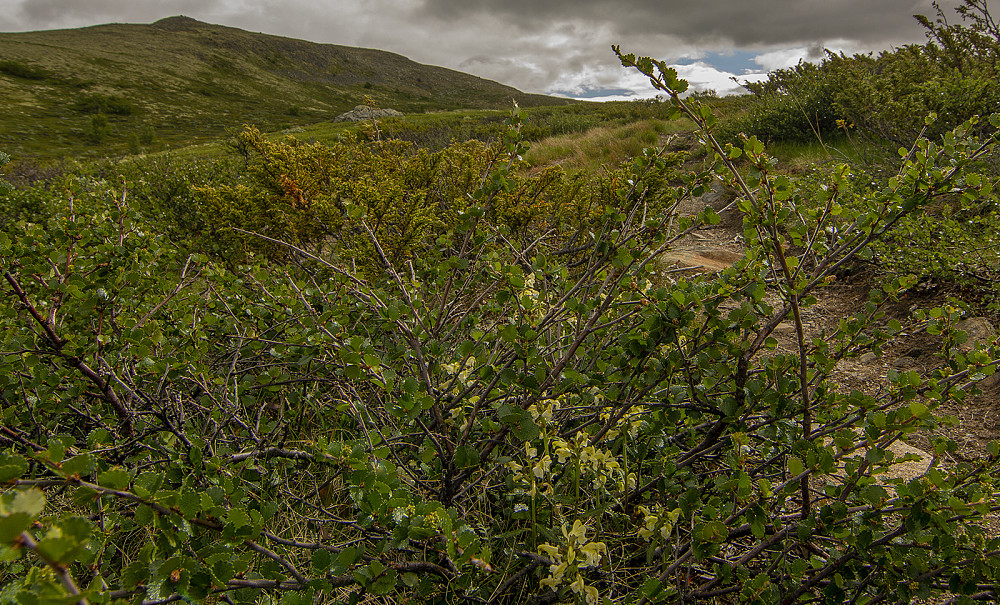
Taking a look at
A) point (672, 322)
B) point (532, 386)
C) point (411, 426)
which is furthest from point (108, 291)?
point (672, 322)

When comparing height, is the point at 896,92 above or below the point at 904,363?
above

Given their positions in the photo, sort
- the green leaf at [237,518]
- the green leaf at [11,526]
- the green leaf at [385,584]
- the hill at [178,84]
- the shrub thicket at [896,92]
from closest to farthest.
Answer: the green leaf at [11,526] → the green leaf at [237,518] → the green leaf at [385,584] → the shrub thicket at [896,92] → the hill at [178,84]

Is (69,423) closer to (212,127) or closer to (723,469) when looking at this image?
(723,469)

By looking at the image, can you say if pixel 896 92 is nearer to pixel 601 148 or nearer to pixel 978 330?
pixel 978 330

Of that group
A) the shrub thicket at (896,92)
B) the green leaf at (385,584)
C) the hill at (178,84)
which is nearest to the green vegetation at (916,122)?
the shrub thicket at (896,92)

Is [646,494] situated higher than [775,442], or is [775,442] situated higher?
[775,442]

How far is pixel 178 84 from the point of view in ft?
244

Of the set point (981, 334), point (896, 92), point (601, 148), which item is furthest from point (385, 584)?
point (601, 148)

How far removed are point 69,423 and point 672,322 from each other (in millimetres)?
2863

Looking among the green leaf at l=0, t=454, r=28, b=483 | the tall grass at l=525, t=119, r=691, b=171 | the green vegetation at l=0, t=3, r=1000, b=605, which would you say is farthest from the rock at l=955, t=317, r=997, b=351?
the tall grass at l=525, t=119, r=691, b=171

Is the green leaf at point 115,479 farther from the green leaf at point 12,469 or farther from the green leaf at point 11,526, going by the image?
the green leaf at point 11,526

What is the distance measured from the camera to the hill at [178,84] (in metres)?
48.9

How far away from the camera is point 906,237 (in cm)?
363

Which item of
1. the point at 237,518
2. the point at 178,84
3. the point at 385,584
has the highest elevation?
the point at 178,84
